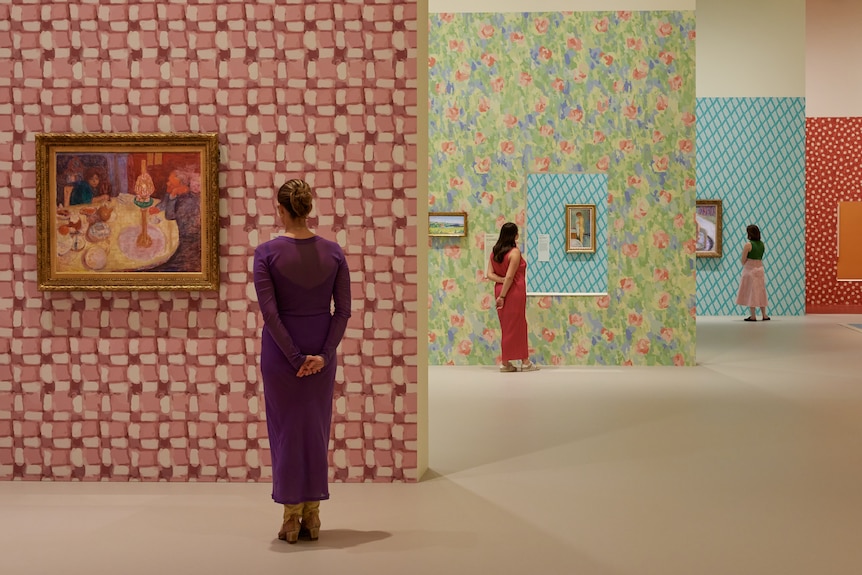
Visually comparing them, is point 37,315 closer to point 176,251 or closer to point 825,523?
point 176,251

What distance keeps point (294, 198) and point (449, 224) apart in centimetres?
874

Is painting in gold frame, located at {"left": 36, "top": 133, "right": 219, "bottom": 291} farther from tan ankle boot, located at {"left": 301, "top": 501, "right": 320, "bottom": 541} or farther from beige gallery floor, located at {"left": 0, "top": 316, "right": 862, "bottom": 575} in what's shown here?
tan ankle boot, located at {"left": 301, "top": 501, "right": 320, "bottom": 541}

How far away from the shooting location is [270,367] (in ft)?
16.8

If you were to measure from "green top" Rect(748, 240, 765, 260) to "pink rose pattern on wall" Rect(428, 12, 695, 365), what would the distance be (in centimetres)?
819

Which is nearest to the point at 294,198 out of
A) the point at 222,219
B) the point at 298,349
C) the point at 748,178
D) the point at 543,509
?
the point at 298,349

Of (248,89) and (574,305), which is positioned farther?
(574,305)

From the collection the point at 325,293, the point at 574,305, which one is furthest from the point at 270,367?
the point at 574,305

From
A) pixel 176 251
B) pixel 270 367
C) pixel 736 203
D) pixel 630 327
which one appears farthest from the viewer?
pixel 736 203

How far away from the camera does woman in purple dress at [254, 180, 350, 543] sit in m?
5.08

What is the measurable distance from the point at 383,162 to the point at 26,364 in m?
2.79

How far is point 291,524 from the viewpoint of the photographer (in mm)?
5160

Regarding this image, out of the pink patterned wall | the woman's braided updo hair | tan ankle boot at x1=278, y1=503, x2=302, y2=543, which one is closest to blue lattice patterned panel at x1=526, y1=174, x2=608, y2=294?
the pink patterned wall

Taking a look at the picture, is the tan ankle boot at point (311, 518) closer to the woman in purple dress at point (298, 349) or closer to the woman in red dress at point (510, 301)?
the woman in purple dress at point (298, 349)

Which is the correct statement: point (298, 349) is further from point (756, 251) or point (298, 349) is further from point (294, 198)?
point (756, 251)
